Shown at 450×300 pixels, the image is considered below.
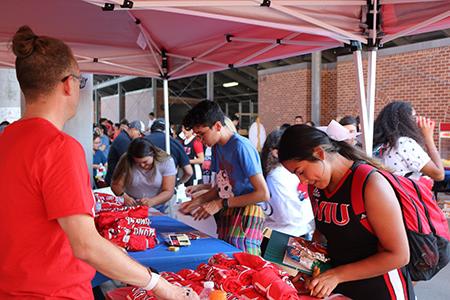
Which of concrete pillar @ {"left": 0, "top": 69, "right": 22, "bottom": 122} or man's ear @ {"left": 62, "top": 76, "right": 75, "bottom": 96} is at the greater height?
concrete pillar @ {"left": 0, "top": 69, "right": 22, "bottom": 122}

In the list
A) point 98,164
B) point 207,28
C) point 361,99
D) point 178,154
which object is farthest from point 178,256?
point 98,164

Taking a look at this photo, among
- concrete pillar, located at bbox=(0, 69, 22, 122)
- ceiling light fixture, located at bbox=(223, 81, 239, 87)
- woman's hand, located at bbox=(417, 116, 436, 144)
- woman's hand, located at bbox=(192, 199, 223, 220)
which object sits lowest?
woman's hand, located at bbox=(192, 199, 223, 220)

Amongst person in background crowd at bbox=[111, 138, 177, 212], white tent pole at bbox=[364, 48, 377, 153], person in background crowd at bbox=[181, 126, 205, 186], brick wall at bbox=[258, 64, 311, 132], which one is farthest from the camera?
brick wall at bbox=[258, 64, 311, 132]

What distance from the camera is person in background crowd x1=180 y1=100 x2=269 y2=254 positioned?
2.79 meters

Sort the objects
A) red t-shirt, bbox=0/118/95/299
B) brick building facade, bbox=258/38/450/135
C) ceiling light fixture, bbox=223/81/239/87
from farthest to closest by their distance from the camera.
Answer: ceiling light fixture, bbox=223/81/239/87
brick building facade, bbox=258/38/450/135
red t-shirt, bbox=0/118/95/299

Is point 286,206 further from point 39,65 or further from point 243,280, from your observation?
point 39,65

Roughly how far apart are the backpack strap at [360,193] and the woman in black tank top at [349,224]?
0.04 feet

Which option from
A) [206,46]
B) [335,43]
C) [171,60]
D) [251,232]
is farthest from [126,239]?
[171,60]

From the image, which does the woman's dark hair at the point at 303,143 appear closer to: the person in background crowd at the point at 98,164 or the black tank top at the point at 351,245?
the black tank top at the point at 351,245

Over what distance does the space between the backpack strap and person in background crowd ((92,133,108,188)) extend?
17.4 ft

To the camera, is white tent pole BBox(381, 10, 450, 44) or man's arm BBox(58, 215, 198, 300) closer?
man's arm BBox(58, 215, 198, 300)

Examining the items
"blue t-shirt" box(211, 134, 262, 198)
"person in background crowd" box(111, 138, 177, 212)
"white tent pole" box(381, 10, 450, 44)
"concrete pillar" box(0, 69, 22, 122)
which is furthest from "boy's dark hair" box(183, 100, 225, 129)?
"concrete pillar" box(0, 69, 22, 122)

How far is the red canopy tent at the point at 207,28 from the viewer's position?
247cm

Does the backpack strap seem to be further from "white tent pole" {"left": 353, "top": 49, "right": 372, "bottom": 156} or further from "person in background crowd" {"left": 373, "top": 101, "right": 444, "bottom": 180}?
"person in background crowd" {"left": 373, "top": 101, "right": 444, "bottom": 180}
